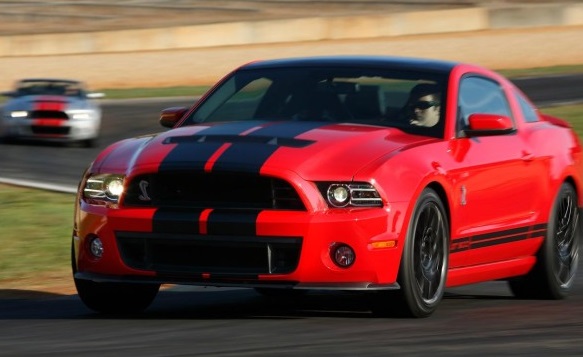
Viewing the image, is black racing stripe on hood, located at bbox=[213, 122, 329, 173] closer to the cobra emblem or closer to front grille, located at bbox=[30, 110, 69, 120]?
the cobra emblem

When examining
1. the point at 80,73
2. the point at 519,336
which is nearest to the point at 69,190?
the point at 519,336

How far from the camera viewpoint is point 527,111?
9297 mm

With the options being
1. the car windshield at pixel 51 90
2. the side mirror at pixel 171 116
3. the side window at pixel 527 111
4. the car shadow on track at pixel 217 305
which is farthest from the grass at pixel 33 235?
the car windshield at pixel 51 90

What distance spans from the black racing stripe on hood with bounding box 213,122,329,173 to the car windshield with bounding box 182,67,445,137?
0.54 m

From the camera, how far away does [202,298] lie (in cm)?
865

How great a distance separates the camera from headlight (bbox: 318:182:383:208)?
23.0ft

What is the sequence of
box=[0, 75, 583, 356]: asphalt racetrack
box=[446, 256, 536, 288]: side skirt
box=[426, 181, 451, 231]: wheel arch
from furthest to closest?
box=[446, 256, 536, 288]: side skirt, box=[426, 181, 451, 231]: wheel arch, box=[0, 75, 583, 356]: asphalt racetrack

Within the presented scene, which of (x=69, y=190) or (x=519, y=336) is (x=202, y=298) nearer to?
(x=519, y=336)

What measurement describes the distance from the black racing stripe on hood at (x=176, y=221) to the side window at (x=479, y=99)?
6.11 ft

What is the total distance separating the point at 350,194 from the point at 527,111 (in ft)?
8.55

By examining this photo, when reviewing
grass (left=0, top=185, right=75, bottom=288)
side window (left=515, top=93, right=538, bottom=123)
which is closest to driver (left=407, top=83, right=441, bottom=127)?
side window (left=515, top=93, right=538, bottom=123)

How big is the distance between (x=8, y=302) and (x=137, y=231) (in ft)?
5.51

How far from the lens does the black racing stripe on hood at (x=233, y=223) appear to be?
6.94m

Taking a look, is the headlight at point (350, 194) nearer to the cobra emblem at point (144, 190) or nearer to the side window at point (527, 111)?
the cobra emblem at point (144, 190)
